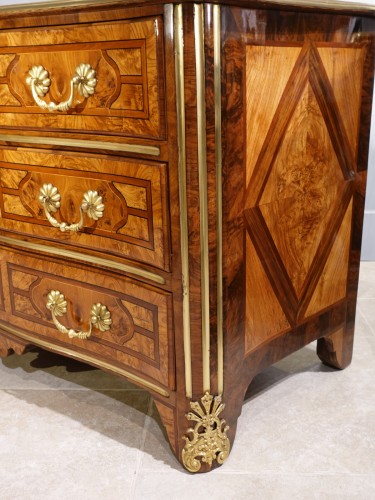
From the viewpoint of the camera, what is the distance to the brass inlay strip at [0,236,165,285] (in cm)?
108

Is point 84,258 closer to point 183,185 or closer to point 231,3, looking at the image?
point 183,185

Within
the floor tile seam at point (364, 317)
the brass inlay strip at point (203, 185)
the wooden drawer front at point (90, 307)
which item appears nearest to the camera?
the brass inlay strip at point (203, 185)

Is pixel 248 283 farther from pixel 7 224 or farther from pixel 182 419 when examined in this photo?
pixel 7 224

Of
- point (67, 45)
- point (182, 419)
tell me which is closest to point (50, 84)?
point (67, 45)

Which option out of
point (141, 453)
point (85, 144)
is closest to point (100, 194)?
point (85, 144)

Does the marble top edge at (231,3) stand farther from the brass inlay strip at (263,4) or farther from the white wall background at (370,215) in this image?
the white wall background at (370,215)

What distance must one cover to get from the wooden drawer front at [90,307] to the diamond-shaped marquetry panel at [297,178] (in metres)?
0.17

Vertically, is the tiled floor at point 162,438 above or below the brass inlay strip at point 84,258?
below

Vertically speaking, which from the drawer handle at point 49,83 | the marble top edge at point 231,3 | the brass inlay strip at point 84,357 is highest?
the marble top edge at point 231,3

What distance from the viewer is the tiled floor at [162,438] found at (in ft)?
3.53

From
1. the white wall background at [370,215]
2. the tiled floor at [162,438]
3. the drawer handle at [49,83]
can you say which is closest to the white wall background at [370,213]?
the white wall background at [370,215]

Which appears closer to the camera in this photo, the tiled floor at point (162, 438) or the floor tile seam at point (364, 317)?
the tiled floor at point (162, 438)

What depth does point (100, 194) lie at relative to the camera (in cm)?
109

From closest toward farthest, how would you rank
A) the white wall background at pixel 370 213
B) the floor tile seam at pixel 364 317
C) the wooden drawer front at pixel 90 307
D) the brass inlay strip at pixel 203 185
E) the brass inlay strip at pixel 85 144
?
the brass inlay strip at pixel 203 185
the brass inlay strip at pixel 85 144
the wooden drawer front at pixel 90 307
the floor tile seam at pixel 364 317
the white wall background at pixel 370 213
